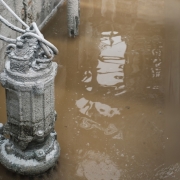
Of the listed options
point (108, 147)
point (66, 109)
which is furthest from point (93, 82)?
point (108, 147)

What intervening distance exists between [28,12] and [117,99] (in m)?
2.72

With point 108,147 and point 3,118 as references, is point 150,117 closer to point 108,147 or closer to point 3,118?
point 108,147

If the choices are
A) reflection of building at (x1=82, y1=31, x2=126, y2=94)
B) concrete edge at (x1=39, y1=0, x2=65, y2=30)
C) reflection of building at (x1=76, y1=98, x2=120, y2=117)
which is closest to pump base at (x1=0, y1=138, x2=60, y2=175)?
reflection of building at (x1=76, y1=98, x2=120, y2=117)

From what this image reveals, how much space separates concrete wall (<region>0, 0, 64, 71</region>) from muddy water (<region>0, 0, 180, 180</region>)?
1.07 ft

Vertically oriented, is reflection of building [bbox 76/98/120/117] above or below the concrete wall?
below

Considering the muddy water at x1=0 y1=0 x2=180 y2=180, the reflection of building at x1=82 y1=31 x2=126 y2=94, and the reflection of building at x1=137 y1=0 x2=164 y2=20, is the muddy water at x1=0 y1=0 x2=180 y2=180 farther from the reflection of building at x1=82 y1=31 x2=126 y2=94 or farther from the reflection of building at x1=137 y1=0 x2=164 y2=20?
the reflection of building at x1=137 y1=0 x2=164 y2=20

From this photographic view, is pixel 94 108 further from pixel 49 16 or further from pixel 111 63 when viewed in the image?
pixel 49 16

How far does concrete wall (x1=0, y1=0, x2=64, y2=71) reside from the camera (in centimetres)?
593

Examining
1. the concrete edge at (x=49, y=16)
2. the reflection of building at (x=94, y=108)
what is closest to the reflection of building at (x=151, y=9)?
the concrete edge at (x=49, y=16)

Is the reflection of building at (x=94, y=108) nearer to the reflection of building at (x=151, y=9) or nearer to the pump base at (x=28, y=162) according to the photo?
the pump base at (x=28, y=162)

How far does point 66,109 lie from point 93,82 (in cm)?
93

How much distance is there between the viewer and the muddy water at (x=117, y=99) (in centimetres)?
445

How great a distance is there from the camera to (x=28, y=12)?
23.3 ft

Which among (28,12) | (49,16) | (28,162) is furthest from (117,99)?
(49,16)
